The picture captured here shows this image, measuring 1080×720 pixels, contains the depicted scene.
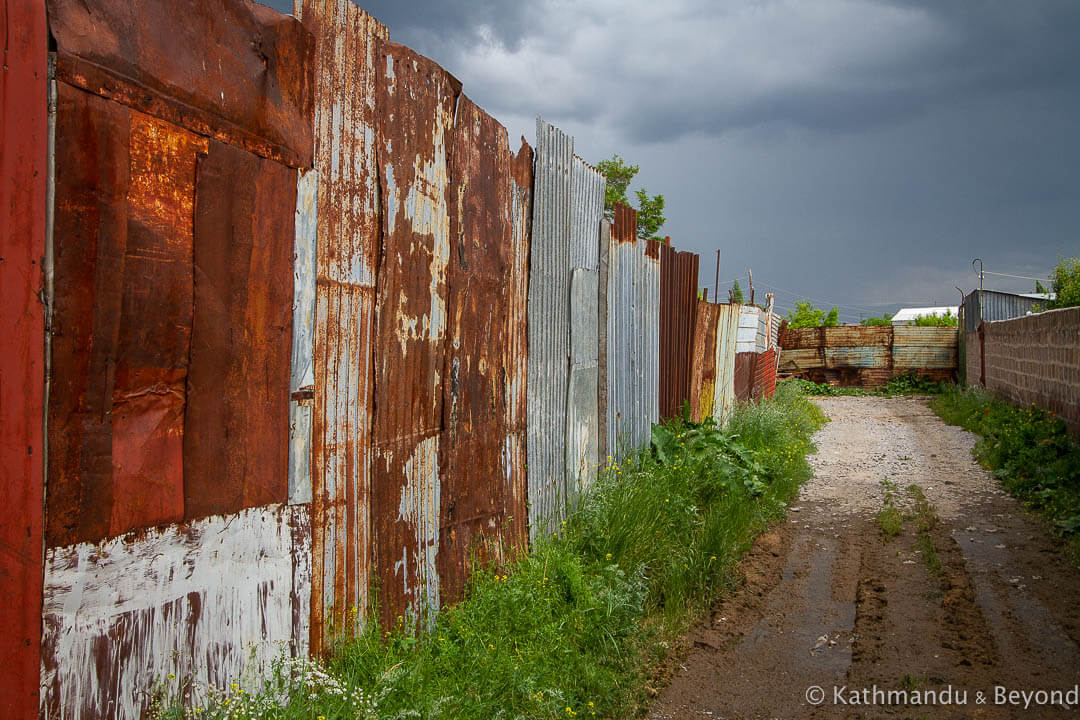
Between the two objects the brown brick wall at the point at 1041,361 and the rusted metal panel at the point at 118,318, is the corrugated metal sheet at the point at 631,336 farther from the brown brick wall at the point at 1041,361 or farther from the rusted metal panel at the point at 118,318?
the brown brick wall at the point at 1041,361

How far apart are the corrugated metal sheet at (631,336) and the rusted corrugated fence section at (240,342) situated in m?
1.66

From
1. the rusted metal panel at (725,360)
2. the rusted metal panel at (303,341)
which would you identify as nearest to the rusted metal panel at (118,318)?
the rusted metal panel at (303,341)

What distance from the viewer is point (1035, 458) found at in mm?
7855

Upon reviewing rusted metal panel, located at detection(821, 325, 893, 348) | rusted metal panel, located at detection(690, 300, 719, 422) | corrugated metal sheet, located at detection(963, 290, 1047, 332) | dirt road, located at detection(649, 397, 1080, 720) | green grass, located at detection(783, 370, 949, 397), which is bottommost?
dirt road, located at detection(649, 397, 1080, 720)

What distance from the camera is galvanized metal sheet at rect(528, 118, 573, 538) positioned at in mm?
4383

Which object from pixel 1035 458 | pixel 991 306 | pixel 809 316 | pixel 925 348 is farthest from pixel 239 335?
pixel 809 316

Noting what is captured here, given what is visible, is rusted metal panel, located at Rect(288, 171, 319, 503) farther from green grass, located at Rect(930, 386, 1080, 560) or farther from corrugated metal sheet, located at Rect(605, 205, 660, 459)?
green grass, located at Rect(930, 386, 1080, 560)

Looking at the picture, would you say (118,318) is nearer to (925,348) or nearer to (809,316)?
(925,348)

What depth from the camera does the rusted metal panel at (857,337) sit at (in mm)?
21484

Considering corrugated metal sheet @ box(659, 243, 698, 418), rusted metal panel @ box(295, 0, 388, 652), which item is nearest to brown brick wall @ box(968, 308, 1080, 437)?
corrugated metal sheet @ box(659, 243, 698, 418)

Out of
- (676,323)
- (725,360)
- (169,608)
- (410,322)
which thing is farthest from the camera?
(725,360)

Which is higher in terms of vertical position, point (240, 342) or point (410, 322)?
point (410, 322)

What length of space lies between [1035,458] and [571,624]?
6.70 m

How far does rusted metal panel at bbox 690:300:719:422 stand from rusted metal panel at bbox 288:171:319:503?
5.98 m
